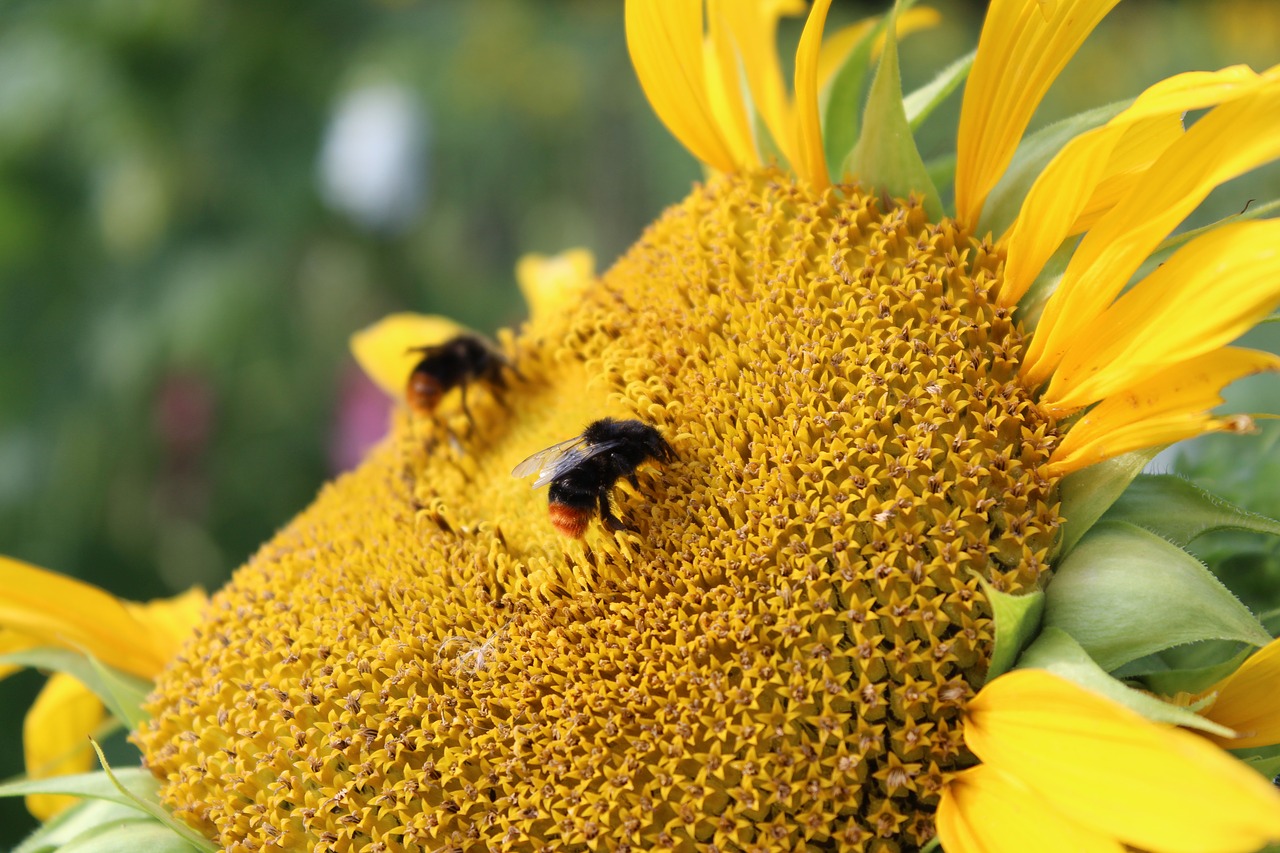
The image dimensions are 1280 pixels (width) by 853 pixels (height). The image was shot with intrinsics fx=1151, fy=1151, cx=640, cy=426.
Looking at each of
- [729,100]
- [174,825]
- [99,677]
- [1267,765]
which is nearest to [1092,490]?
[1267,765]

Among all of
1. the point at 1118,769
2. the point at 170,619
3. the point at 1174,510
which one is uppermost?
the point at 170,619

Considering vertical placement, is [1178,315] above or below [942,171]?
below

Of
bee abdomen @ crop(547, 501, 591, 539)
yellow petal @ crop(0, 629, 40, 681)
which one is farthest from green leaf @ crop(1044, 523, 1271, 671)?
yellow petal @ crop(0, 629, 40, 681)

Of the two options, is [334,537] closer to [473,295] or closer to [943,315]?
[943,315]

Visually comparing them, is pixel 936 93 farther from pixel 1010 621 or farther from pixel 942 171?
pixel 1010 621

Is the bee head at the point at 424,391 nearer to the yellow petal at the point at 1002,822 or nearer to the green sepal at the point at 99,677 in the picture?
the green sepal at the point at 99,677

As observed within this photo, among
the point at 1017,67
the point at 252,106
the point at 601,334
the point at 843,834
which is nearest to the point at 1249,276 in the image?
the point at 1017,67

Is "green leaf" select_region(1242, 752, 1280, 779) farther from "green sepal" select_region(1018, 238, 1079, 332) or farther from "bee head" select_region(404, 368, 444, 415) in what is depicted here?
"bee head" select_region(404, 368, 444, 415)
